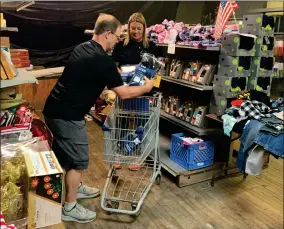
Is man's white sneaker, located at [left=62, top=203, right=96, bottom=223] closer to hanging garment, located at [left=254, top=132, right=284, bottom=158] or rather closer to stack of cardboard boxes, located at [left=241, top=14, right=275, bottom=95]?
hanging garment, located at [left=254, top=132, right=284, bottom=158]

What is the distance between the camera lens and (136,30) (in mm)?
3301

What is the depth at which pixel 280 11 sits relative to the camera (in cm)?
475

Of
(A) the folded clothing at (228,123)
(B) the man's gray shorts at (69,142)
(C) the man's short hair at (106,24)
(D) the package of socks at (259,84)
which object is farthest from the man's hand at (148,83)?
(D) the package of socks at (259,84)

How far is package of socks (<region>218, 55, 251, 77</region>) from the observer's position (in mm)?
2977

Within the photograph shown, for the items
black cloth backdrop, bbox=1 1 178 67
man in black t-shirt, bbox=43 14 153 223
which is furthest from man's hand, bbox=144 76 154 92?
black cloth backdrop, bbox=1 1 178 67

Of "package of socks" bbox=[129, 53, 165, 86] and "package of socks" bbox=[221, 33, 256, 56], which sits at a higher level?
"package of socks" bbox=[221, 33, 256, 56]

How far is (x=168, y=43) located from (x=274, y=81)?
288 cm

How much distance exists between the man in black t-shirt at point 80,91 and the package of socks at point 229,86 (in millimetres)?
973

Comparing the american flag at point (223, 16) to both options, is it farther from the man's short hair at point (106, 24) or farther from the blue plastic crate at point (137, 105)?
the man's short hair at point (106, 24)

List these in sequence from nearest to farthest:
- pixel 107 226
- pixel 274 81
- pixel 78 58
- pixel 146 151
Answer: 1. pixel 78 58
2. pixel 107 226
3. pixel 146 151
4. pixel 274 81

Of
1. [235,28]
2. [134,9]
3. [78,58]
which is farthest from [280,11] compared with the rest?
[78,58]

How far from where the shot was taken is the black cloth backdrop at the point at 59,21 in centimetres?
520

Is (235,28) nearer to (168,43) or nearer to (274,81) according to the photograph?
(168,43)

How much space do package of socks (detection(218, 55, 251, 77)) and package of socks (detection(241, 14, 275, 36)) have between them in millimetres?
273
